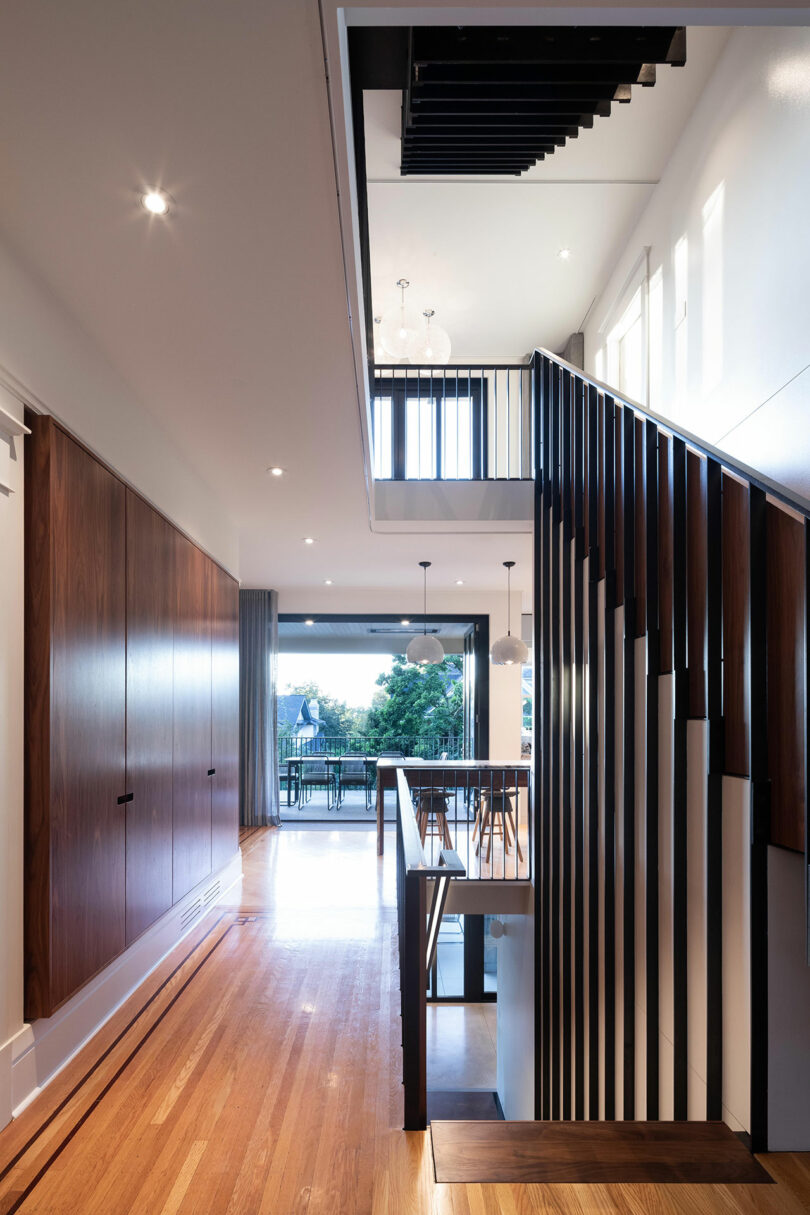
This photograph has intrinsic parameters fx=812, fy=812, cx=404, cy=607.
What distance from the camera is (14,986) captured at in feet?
8.50

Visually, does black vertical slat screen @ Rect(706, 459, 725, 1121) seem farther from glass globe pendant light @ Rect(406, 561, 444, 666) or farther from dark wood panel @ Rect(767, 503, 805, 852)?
glass globe pendant light @ Rect(406, 561, 444, 666)

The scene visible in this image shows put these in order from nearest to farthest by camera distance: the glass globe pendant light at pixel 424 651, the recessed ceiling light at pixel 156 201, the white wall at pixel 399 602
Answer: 1. the recessed ceiling light at pixel 156 201
2. the glass globe pendant light at pixel 424 651
3. the white wall at pixel 399 602

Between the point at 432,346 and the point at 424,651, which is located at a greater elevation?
the point at 432,346

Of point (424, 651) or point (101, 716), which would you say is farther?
point (424, 651)

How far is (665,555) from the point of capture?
94.6 inches

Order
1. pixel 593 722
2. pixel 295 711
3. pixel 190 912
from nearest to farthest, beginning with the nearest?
pixel 593 722
pixel 190 912
pixel 295 711

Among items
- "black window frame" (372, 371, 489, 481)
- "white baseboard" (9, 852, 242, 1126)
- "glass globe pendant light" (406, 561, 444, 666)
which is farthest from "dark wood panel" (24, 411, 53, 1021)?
"glass globe pendant light" (406, 561, 444, 666)

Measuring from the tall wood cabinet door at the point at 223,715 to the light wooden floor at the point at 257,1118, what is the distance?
131 centimetres

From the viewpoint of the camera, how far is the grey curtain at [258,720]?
9.51 m

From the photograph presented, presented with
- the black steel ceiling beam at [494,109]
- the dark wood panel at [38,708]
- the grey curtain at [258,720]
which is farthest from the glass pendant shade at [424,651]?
the dark wood panel at [38,708]

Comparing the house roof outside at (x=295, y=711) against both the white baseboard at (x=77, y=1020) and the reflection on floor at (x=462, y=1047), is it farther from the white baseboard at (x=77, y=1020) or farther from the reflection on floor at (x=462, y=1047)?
the white baseboard at (x=77, y=1020)

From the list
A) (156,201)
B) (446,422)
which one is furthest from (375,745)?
(156,201)

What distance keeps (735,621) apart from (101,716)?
2464 mm

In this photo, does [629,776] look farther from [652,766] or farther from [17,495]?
[17,495]
